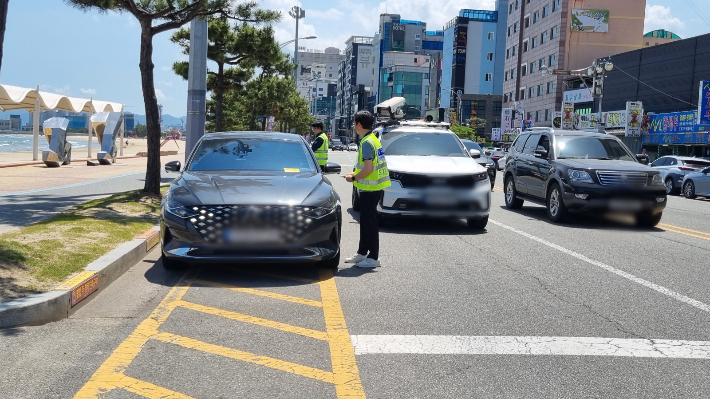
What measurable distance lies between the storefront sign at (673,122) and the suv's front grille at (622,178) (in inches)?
1253

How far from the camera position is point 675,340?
5117mm

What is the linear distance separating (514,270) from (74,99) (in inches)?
1208

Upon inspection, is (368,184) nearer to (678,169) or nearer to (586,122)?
(678,169)

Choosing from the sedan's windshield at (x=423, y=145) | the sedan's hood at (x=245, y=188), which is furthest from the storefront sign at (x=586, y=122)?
the sedan's hood at (x=245, y=188)

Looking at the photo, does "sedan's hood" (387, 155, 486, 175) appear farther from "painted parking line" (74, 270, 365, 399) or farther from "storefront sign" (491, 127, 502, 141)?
"storefront sign" (491, 127, 502, 141)

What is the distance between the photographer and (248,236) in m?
6.82

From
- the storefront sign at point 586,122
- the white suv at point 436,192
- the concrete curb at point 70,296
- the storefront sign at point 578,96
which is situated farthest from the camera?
the storefront sign at point 578,96

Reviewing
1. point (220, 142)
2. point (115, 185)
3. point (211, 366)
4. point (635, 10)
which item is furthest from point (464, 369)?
point (635, 10)

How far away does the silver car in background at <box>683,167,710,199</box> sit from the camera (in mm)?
24312

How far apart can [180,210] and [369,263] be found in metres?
2.18

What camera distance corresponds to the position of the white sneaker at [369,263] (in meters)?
7.84

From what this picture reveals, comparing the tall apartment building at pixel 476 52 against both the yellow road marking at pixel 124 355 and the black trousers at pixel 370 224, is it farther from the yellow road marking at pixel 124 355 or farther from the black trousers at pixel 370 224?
the yellow road marking at pixel 124 355

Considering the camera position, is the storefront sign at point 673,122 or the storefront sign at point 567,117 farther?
the storefront sign at point 567,117

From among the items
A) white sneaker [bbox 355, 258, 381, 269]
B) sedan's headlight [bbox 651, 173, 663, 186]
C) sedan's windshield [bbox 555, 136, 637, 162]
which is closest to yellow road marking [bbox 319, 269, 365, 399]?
white sneaker [bbox 355, 258, 381, 269]
